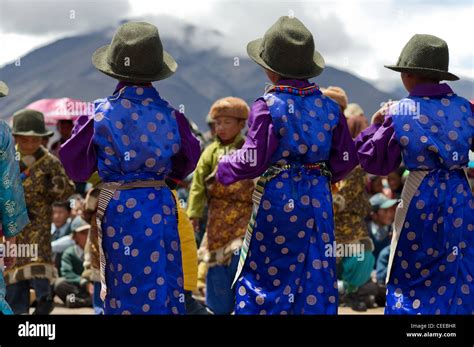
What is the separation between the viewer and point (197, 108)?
4547 centimetres

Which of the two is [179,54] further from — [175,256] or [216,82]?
[175,256]

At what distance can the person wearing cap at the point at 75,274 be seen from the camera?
34.9 ft

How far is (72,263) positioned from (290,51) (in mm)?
5110

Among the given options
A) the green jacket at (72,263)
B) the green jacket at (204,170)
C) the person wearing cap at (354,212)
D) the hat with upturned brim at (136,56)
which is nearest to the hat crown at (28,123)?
the green jacket at (204,170)

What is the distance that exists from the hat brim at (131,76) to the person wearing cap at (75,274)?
4373 millimetres

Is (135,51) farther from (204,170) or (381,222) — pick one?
(381,222)

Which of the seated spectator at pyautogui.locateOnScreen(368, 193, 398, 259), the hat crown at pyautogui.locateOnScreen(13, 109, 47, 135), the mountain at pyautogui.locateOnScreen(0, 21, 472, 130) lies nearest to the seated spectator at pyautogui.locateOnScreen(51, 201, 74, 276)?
the hat crown at pyautogui.locateOnScreen(13, 109, 47, 135)

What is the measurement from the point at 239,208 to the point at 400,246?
216cm

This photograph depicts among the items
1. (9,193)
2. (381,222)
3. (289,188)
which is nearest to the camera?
(9,193)

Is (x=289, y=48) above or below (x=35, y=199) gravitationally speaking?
above

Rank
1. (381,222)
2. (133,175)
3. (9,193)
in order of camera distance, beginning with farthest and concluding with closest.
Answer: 1. (381,222)
2. (133,175)
3. (9,193)

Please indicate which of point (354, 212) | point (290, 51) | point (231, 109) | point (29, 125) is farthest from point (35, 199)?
point (290, 51)

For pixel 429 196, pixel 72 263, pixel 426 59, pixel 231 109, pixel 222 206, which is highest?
pixel 426 59

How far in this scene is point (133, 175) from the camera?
20.2ft
